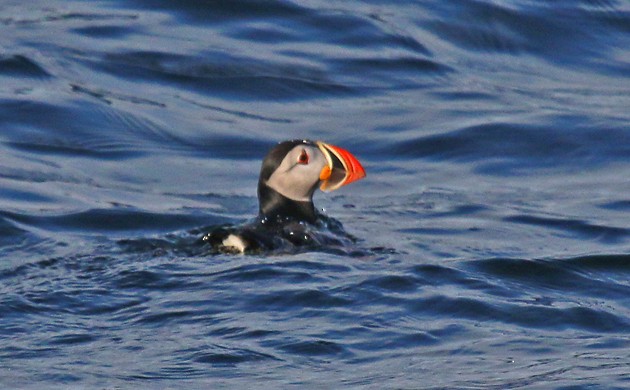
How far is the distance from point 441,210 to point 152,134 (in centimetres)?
287

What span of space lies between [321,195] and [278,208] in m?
1.90

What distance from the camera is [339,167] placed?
9.12 m

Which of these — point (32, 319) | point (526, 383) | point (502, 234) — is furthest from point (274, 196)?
point (526, 383)

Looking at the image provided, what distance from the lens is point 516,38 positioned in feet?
48.2

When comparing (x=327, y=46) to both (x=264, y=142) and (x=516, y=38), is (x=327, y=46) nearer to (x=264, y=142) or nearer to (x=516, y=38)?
(x=516, y=38)

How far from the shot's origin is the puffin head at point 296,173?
8.89 meters

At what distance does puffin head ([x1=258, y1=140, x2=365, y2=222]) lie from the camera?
8.89 m

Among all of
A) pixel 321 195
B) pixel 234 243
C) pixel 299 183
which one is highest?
pixel 299 183

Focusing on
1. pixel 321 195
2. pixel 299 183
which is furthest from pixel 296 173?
pixel 321 195

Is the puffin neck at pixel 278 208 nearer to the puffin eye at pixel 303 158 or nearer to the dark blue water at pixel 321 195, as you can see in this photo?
the puffin eye at pixel 303 158

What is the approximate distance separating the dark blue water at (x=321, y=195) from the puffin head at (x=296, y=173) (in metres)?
0.44

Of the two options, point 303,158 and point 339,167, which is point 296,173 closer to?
point 303,158

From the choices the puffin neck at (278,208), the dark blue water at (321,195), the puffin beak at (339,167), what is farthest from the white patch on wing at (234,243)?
the puffin beak at (339,167)

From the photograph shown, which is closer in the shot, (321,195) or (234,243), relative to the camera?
(234,243)
